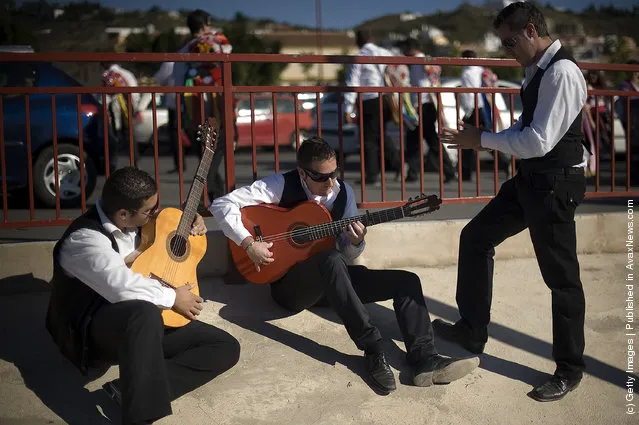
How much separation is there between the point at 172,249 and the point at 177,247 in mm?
34

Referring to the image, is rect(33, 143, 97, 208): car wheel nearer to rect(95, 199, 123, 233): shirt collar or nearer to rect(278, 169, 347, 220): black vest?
rect(278, 169, 347, 220): black vest

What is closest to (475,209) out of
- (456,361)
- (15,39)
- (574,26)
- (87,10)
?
(456,361)

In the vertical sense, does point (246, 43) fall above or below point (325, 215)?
above

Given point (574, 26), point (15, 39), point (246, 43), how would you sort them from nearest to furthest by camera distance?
point (15, 39)
point (246, 43)
point (574, 26)

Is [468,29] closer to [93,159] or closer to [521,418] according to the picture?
[93,159]

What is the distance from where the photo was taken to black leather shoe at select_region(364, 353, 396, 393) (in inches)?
173

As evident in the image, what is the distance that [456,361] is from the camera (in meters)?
4.51

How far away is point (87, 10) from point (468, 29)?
1536 inches

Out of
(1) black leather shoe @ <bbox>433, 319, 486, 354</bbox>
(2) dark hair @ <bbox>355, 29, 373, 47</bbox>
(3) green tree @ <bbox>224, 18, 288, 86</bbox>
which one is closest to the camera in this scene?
(1) black leather shoe @ <bbox>433, 319, 486, 354</bbox>

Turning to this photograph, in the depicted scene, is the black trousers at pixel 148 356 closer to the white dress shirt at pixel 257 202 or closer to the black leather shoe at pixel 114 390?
the black leather shoe at pixel 114 390

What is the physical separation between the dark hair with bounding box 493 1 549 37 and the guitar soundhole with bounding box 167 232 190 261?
2.10 m

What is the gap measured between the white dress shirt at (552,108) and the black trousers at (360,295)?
105 cm

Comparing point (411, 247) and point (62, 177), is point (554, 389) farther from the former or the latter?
point (62, 177)

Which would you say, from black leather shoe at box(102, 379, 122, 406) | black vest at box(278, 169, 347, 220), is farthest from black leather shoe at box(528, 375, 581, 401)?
black leather shoe at box(102, 379, 122, 406)
